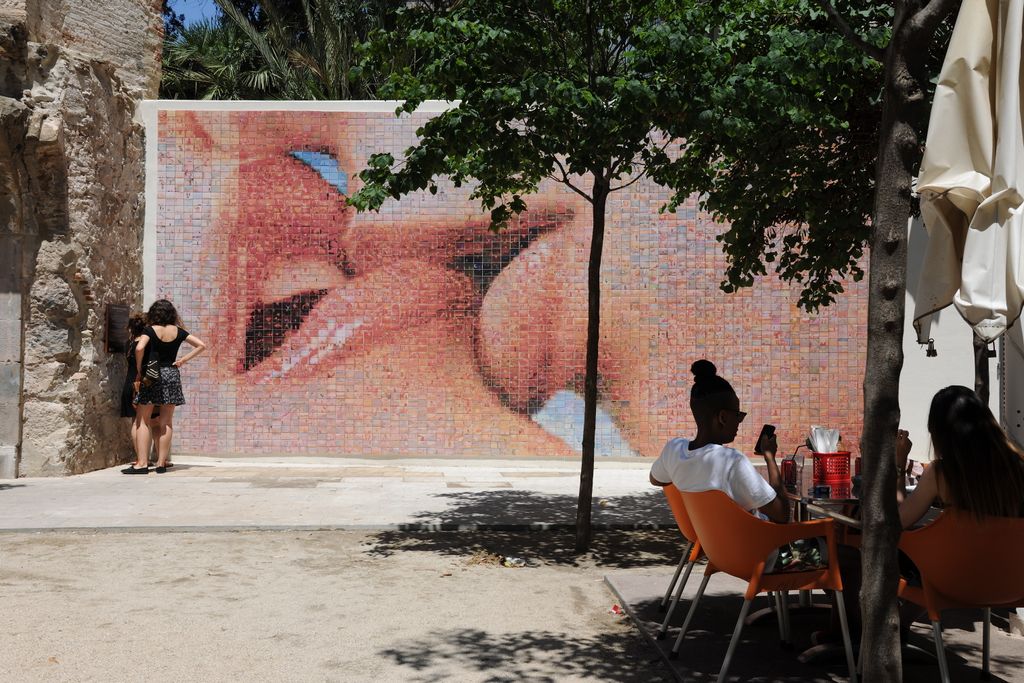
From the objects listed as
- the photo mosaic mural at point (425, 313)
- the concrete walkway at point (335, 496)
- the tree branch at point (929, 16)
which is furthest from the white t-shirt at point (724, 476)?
the photo mosaic mural at point (425, 313)

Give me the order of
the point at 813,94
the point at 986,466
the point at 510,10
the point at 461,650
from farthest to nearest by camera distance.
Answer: the point at 510,10 → the point at 813,94 → the point at 461,650 → the point at 986,466

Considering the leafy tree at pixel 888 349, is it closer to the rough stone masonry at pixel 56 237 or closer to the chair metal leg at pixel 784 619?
the chair metal leg at pixel 784 619

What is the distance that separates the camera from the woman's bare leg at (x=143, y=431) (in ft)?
33.5

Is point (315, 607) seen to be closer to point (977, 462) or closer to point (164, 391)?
point (977, 462)

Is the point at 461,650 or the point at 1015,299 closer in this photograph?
the point at 1015,299

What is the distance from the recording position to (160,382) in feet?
33.7

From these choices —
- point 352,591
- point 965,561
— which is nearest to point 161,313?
point 352,591

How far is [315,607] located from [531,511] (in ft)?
10.4

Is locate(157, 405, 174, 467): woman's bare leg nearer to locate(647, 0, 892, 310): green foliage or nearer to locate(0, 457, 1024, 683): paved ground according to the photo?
locate(0, 457, 1024, 683): paved ground

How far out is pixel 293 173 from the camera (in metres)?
11.5

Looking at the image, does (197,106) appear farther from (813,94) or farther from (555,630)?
(555,630)

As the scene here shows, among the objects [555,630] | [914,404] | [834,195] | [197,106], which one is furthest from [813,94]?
[197,106]

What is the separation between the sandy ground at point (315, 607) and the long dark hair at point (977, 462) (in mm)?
1472

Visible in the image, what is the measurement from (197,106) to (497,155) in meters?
6.99
